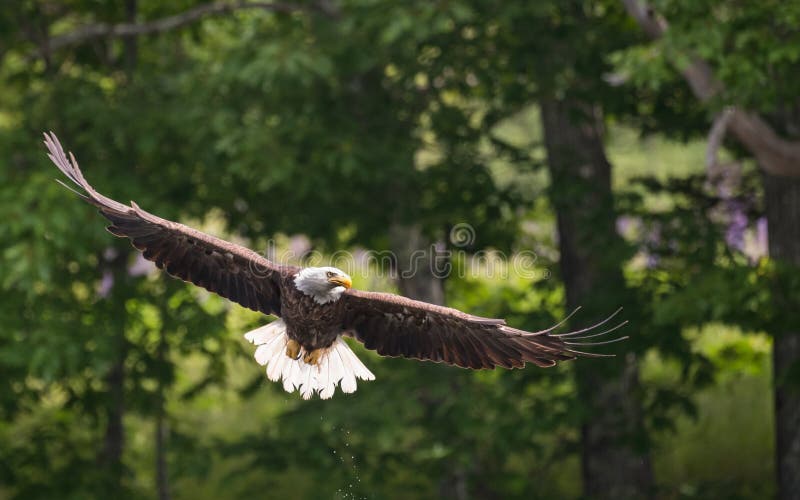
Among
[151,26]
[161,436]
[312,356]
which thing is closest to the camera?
[312,356]

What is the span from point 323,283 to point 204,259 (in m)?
0.73

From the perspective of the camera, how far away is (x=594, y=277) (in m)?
9.33

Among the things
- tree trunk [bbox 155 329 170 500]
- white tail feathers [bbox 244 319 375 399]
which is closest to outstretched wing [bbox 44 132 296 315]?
white tail feathers [bbox 244 319 375 399]

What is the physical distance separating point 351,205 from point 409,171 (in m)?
1.00

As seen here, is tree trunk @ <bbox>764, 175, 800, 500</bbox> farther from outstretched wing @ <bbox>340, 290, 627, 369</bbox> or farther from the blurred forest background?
outstretched wing @ <bbox>340, 290, 627, 369</bbox>

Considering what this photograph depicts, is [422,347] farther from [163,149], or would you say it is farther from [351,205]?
[163,149]

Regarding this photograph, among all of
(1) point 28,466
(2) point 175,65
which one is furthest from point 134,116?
(1) point 28,466

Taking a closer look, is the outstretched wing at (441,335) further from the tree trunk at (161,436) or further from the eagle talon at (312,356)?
the tree trunk at (161,436)

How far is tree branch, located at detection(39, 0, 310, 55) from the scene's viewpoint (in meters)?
9.65

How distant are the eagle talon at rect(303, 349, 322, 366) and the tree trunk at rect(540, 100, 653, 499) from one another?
2.88 m

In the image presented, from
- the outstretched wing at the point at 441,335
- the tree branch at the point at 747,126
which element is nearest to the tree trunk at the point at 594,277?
the tree branch at the point at 747,126

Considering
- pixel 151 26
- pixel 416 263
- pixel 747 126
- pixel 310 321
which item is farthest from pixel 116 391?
pixel 747 126

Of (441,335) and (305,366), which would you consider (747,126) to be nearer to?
(441,335)

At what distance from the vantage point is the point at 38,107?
376 inches
